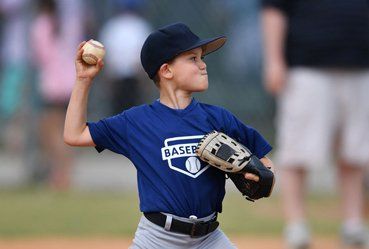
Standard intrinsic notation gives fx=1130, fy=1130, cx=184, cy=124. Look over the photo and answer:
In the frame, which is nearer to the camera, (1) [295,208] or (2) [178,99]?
(2) [178,99]

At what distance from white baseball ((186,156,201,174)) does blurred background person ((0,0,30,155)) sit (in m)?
8.38

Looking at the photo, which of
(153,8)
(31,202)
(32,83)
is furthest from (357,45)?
(153,8)

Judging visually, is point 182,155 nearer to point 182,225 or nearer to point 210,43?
point 182,225

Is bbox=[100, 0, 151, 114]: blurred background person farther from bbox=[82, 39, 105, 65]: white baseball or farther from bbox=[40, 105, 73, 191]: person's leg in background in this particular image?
A: bbox=[82, 39, 105, 65]: white baseball

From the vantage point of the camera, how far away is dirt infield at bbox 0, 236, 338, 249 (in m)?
7.96

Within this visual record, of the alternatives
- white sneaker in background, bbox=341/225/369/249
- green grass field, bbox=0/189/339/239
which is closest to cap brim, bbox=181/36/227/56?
white sneaker in background, bbox=341/225/369/249

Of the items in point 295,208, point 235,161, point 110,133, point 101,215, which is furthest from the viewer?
point 101,215

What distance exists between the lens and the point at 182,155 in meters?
4.75

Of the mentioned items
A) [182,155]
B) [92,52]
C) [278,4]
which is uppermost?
[278,4]

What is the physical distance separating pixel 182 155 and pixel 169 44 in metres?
0.49

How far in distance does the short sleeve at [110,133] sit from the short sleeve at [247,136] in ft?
1.49

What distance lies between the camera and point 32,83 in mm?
12734

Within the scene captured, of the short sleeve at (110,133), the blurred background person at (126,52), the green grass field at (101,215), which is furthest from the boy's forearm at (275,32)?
the blurred background person at (126,52)

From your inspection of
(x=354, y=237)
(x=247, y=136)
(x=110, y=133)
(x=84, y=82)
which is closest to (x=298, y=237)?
(x=354, y=237)
